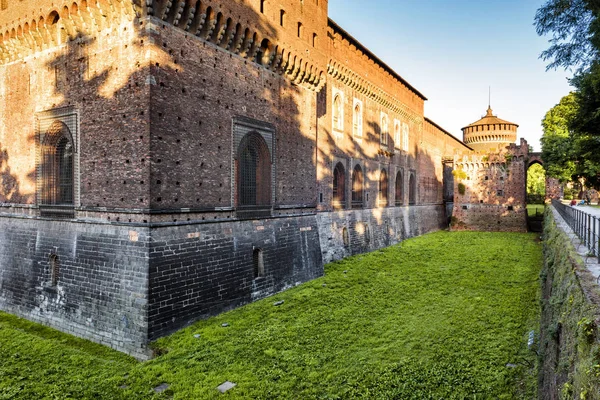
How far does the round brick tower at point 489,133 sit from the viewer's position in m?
44.6

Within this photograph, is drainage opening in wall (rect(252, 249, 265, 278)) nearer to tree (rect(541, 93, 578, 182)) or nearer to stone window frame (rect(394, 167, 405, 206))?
tree (rect(541, 93, 578, 182))

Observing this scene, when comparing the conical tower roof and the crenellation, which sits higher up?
the conical tower roof

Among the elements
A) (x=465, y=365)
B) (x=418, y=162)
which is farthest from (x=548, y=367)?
(x=418, y=162)

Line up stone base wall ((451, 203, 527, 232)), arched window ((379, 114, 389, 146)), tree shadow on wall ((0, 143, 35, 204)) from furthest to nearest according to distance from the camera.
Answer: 1. stone base wall ((451, 203, 527, 232))
2. arched window ((379, 114, 389, 146))
3. tree shadow on wall ((0, 143, 35, 204))

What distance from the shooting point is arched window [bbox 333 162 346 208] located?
773 inches

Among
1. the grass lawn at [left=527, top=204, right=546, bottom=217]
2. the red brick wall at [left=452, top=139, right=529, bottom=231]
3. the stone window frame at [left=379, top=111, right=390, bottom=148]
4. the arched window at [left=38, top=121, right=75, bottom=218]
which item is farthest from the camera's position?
the grass lawn at [left=527, top=204, right=546, bottom=217]

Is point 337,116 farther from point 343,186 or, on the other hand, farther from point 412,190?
point 412,190

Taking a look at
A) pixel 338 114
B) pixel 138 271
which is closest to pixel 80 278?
pixel 138 271

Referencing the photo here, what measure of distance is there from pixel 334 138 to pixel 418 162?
556 inches

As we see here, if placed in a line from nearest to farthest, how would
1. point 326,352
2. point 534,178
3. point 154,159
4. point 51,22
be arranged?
point 326,352 < point 154,159 < point 51,22 < point 534,178

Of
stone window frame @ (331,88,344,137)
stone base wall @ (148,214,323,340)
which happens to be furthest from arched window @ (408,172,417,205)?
stone base wall @ (148,214,323,340)

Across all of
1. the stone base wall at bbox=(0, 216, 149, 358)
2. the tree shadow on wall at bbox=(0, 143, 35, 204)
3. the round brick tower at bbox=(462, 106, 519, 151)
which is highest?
the round brick tower at bbox=(462, 106, 519, 151)

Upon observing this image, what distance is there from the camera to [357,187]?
21641 mm

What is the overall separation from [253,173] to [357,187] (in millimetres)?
9901
